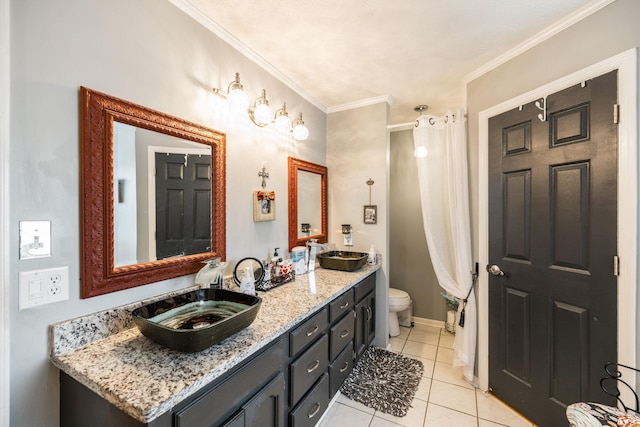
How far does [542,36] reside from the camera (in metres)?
1.63

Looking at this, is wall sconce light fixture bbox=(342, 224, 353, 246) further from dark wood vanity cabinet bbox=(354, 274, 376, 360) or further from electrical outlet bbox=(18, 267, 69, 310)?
electrical outlet bbox=(18, 267, 69, 310)

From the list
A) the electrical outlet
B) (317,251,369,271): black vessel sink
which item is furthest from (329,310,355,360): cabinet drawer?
the electrical outlet

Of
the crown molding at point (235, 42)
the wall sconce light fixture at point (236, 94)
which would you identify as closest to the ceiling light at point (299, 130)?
the crown molding at point (235, 42)

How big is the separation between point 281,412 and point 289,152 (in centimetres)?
180

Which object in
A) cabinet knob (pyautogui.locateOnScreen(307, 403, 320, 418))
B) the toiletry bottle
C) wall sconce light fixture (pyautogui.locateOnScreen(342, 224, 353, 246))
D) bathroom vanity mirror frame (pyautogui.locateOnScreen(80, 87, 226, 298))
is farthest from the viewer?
wall sconce light fixture (pyautogui.locateOnScreen(342, 224, 353, 246))

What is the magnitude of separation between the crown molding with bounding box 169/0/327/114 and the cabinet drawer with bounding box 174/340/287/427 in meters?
Result: 1.77

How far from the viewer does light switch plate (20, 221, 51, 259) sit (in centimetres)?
89

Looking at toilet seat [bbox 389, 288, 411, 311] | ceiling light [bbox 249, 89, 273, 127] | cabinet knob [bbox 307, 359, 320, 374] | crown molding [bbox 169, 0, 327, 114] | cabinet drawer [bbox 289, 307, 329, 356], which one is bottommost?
toilet seat [bbox 389, 288, 411, 311]

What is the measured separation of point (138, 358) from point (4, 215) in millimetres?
637

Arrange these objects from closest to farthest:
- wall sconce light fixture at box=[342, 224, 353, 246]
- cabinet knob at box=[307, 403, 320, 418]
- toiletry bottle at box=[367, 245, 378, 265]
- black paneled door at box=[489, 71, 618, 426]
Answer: black paneled door at box=[489, 71, 618, 426] < cabinet knob at box=[307, 403, 320, 418] < toiletry bottle at box=[367, 245, 378, 265] < wall sconce light fixture at box=[342, 224, 353, 246]

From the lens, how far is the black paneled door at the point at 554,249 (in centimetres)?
137

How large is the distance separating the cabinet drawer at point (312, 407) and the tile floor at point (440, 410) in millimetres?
228

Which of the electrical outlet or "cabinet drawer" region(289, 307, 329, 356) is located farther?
"cabinet drawer" region(289, 307, 329, 356)

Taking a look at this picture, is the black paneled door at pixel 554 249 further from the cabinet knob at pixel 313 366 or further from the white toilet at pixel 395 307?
the cabinet knob at pixel 313 366
